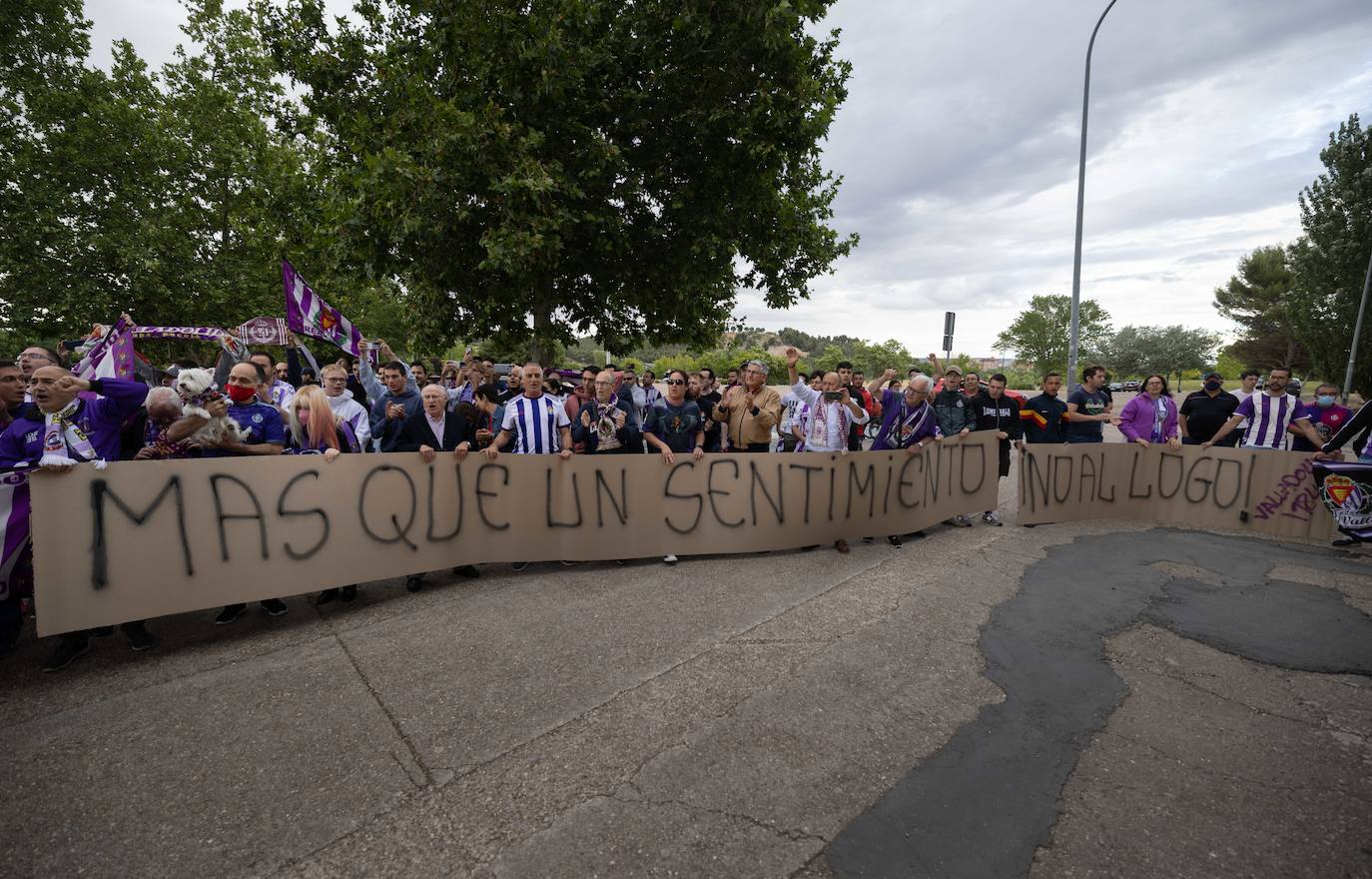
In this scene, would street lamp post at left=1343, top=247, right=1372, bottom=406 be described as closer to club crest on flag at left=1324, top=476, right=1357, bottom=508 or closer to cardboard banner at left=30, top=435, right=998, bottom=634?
club crest on flag at left=1324, top=476, right=1357, bottom=508

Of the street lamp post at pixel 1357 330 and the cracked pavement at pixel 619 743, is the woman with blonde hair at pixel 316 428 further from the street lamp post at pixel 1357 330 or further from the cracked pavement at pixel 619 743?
the street lamp post at pixel 1357 330

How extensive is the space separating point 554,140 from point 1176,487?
948 cm

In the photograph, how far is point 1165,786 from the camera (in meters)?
2.31

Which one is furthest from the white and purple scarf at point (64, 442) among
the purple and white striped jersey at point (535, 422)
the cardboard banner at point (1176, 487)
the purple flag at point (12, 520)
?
the cardboard banner at point (1176, 487)

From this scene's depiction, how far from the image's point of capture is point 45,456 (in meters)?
3.13

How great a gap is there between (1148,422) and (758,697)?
7.11 meters

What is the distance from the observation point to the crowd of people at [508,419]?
3400 millimetres

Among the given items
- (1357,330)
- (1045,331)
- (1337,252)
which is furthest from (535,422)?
(1045,331)

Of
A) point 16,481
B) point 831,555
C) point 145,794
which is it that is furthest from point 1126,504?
point 16,481

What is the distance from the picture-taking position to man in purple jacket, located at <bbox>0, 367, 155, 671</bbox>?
3.21 m

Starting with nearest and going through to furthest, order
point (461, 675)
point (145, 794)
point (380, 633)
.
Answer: point (145, 794), point (461, 675), point (380, 633)

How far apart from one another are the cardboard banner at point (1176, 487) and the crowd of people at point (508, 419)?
0.31 meters

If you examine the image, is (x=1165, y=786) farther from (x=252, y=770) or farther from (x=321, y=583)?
(x=321, y=583)

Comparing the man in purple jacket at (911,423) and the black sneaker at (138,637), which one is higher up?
the man in purple jacket at (911,423)
